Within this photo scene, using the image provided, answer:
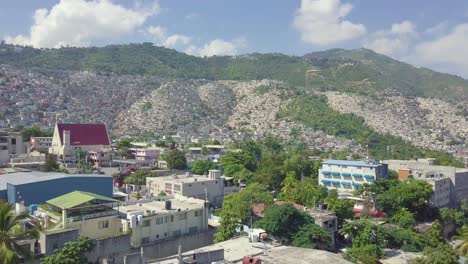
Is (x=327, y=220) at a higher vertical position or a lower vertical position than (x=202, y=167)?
lower

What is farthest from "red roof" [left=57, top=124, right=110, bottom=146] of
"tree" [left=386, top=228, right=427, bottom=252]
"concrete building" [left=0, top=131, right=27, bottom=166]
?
"tree" [left=386, top=228, right=427, bottom=252]

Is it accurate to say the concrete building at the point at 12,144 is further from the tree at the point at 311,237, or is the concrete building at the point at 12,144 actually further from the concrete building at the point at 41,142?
the tree at the point at 311,237

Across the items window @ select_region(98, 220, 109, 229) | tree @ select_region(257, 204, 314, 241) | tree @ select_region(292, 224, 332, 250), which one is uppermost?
window @ select_region(98, 220, 109, 229)

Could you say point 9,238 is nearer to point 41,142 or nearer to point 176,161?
point 176,161

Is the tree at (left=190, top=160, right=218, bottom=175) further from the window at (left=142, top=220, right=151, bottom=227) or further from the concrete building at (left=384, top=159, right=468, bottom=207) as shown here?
the window at (left=142, top=220, right=151, bottom=227)

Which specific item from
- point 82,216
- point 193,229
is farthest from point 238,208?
point 82,216

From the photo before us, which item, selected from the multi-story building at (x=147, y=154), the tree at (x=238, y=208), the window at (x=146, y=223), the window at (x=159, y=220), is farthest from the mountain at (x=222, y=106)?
the window at (x=146, y=223)
